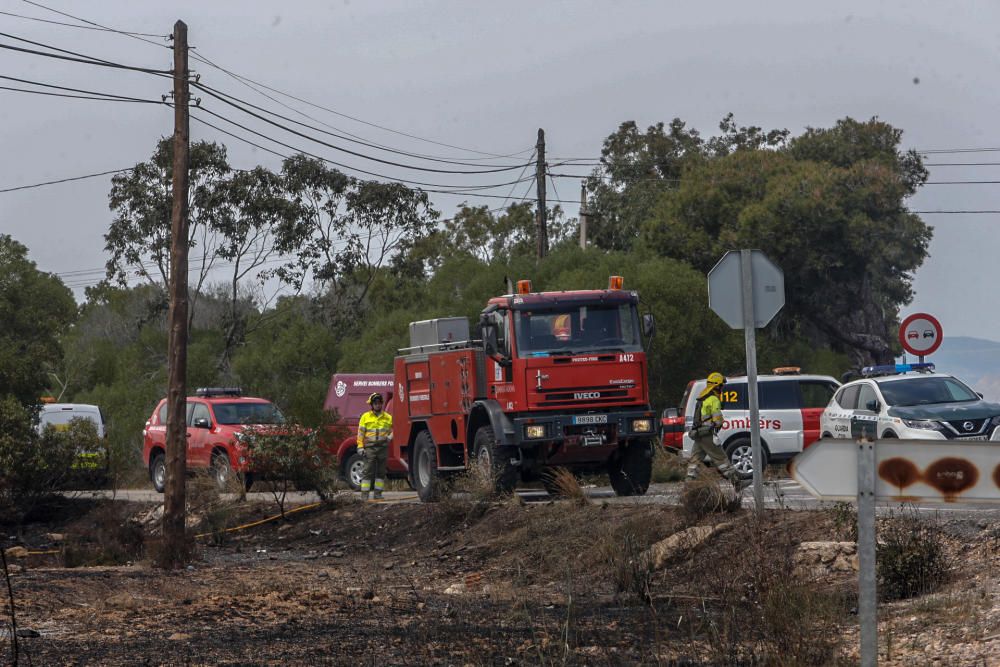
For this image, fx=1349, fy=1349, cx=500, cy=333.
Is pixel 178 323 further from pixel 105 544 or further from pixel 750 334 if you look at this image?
pixel 750 334

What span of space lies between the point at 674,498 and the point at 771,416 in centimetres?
769

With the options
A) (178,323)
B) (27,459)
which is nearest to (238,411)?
(27,459)

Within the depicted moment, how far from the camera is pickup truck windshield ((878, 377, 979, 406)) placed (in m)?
19.3

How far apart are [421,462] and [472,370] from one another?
2.70 meters

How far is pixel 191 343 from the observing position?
50875 millimetres

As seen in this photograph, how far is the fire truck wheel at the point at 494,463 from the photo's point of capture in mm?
17828

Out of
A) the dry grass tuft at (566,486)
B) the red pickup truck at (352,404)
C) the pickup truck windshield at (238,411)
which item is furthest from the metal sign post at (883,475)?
the red pickup truck at (352,404)

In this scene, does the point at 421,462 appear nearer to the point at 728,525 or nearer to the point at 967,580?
the point at 728,525

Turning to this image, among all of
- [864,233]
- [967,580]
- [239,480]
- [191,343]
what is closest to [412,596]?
[967,580]

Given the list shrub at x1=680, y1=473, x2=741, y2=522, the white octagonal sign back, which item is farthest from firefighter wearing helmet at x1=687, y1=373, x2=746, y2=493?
the white octagonal sign back

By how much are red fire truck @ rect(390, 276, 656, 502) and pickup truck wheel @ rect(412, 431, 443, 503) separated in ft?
3.77

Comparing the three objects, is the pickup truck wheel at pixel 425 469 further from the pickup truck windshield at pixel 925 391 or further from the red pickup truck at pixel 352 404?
the pickup truck windshield at pixel 925 391

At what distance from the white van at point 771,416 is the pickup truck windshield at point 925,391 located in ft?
11.1

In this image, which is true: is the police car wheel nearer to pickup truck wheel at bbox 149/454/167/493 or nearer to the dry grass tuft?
the dry grass tuft
